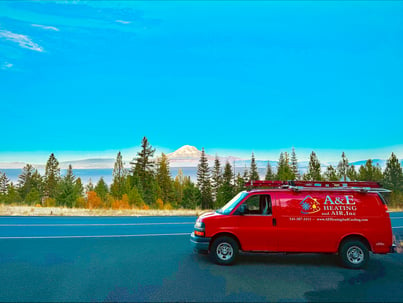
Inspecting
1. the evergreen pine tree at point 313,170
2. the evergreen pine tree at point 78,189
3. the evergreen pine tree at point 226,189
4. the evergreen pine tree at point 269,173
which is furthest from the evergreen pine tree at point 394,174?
the evergreen pine tree at point 78,189

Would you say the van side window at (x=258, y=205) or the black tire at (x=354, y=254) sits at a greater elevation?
the van side window at (x=258, y=205)

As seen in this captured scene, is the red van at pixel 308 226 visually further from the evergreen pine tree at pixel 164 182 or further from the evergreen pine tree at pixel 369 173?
the evergreen pine tree at pixel 369 173

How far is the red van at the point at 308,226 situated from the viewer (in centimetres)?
760

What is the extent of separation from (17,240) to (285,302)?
9440 millimetres

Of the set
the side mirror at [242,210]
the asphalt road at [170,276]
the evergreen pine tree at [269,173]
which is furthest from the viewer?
the evergreen pine tree at [269,173]

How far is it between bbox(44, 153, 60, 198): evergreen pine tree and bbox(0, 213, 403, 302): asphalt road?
99.8 metres

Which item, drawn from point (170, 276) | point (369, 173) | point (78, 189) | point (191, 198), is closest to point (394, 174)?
point (369, 173)

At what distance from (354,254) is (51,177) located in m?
107

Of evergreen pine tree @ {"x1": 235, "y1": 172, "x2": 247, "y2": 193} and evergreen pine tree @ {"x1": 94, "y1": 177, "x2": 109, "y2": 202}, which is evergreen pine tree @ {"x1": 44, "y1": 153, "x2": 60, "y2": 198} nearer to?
evergreen pine tree @ {"x1": 94, "y1": 177, "x2": 109, "y2": 202}

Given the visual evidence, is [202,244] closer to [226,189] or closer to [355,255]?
[355,255]

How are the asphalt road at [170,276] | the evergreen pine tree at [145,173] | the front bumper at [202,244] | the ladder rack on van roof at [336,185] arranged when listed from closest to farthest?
the asphalt road at [170,276] → the front bumper at [202,244] → the ladder rack on van roof at [336,185] → the evergreen pine tree at [145,173]

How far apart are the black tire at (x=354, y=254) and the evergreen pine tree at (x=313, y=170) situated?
275ft

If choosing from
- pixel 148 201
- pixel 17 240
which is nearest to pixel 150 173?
pixel 148 201

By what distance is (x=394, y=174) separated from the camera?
8969 centimetres
